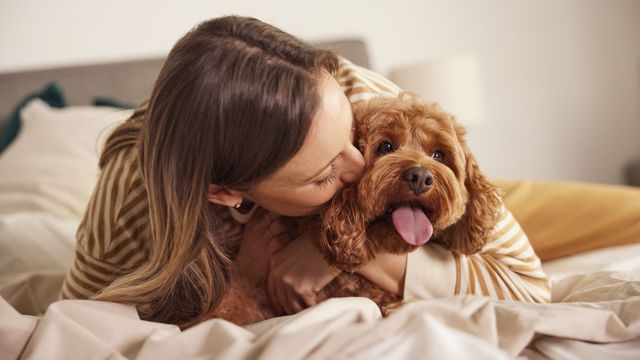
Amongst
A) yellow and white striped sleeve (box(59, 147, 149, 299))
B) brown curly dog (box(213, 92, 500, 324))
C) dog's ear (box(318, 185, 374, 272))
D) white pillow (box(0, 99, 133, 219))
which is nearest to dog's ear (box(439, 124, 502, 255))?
brown curly dog (box(213, 92, 500, 324))

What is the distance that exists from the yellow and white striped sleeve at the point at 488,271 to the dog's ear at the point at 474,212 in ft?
0.17

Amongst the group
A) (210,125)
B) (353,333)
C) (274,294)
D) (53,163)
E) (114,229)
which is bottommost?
(53,163)

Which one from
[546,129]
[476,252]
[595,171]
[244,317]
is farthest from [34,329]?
[595,171]

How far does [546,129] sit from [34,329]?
4.02 metres

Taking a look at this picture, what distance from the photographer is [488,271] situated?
1318 mm

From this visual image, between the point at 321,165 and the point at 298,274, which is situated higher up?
the point at 321,165

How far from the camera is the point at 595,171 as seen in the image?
4.49 metres

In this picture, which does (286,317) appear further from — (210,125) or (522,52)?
(522,52)

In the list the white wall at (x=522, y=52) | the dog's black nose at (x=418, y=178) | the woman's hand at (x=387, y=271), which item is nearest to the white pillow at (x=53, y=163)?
the white wall at (x=522, y=52)

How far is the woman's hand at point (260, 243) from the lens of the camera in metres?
1.41

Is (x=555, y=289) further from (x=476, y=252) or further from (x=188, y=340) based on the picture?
(x=188, y=340)

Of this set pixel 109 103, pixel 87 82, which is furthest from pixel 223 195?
pixel 87 82

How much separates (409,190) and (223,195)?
0.40 metres

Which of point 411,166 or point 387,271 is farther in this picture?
point 387,271
